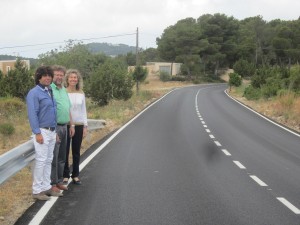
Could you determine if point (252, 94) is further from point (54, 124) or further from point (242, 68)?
point (54, 124)

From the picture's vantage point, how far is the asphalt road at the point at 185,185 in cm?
580

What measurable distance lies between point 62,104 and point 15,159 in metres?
1.13

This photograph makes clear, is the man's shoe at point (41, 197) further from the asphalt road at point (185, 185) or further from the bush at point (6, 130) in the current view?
the bush at point (6, 130)

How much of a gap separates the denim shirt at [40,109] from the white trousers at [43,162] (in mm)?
150

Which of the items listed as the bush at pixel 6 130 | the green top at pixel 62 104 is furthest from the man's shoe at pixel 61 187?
the bush at pixel 6 130

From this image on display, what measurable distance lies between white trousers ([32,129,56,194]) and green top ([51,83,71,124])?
488mm

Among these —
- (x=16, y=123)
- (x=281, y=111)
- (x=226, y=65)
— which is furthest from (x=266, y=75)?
(x=226, y=65)

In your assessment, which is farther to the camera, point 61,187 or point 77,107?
point 77,107

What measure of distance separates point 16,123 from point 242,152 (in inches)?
519

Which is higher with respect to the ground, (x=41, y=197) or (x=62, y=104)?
(x=62, y=104)

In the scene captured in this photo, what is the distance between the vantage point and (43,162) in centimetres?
651

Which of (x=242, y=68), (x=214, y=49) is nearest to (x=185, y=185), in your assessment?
(x=242, y=68)

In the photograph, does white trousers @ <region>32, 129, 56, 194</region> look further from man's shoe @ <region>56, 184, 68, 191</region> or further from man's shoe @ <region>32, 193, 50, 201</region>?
man's shoe @ <region>56, 184, 68, 191</region>

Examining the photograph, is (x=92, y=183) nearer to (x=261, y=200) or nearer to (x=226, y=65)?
(x=261, y=200)
